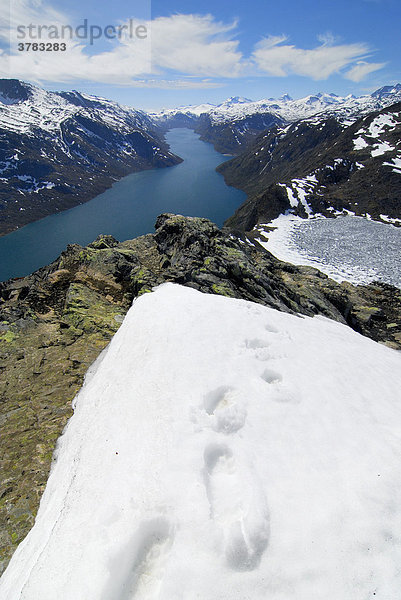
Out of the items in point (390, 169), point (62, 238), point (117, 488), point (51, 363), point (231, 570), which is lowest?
point (62, 238)

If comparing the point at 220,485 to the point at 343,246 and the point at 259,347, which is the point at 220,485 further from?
the point at 343,246

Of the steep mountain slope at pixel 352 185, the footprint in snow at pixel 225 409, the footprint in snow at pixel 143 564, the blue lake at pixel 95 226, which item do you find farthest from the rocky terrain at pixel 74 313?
the blue lake at pixel 95 226

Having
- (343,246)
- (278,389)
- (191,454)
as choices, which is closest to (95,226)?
(343,246)

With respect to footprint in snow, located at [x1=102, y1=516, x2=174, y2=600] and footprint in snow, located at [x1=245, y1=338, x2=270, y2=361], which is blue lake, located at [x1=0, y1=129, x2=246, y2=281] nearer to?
footprint in snow, located at [x1=245, y1=338, x2=270, y2=361]

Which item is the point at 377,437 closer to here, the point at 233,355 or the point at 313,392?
the point at 313,392

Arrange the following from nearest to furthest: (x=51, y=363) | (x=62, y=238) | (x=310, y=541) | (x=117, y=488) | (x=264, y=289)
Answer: (x=310, y=541) < (x=117, y=488) < (x=51, y=363) < (x=264, y=289) < (x=62, y=238)

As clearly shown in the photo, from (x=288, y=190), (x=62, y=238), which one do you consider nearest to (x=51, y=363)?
(x=288, y=190)

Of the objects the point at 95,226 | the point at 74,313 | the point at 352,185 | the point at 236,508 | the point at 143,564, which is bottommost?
the point at 95,226

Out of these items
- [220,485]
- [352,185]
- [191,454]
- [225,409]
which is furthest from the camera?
[352,185]
